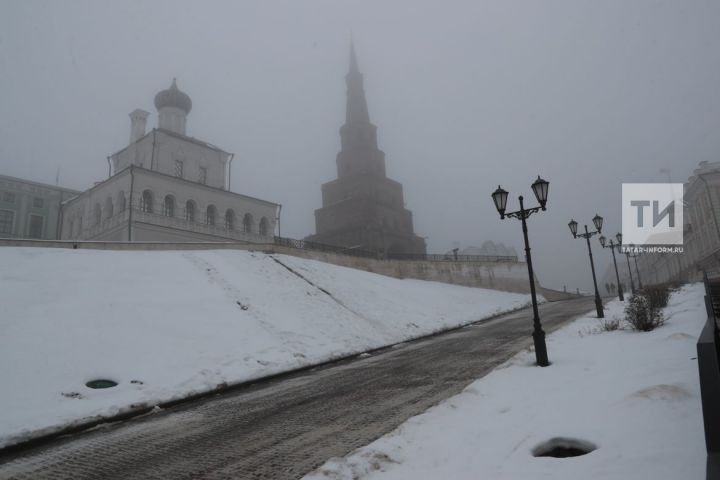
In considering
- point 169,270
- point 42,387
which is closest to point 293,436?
point 42,387

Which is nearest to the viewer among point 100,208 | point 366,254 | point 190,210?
point 100,208

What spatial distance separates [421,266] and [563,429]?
118 ft

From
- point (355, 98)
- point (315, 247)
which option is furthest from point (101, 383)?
point (355, 98)

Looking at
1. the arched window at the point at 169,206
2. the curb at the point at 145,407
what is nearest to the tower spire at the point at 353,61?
the arched window at the point at 169,206

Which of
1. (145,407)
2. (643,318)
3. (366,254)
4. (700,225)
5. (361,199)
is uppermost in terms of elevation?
(361,199)

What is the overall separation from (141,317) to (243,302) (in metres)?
4.51

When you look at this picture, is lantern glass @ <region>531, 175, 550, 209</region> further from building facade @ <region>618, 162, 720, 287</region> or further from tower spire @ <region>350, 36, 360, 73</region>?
tower spire @ <region>350, 36, 360, 73</region>

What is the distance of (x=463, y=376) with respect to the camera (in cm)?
898

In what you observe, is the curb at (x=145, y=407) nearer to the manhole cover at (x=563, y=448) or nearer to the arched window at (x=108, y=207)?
the manhole cover at (x=563, y=448)

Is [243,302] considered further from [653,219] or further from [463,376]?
[653,219]

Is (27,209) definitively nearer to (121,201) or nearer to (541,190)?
(121,201)

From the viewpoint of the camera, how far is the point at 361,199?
176 ft

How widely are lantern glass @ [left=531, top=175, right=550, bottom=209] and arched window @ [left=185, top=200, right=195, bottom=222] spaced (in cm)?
3064

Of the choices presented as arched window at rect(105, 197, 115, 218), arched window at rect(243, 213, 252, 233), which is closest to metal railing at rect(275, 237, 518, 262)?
arched window at rect(243, 213, 252, 233)
